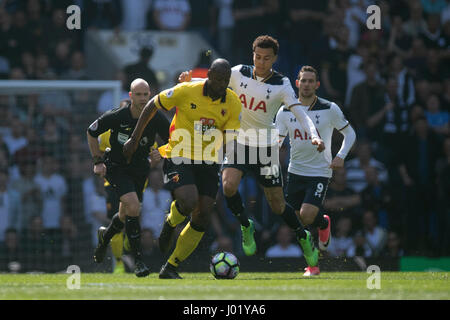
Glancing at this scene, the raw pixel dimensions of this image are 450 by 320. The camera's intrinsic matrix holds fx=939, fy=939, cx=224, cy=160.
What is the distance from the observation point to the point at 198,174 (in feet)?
32.6

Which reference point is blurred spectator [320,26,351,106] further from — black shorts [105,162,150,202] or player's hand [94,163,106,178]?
player's hand [94,163,106,178]

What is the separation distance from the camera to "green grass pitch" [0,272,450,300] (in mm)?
8180

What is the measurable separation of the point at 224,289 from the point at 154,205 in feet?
18.7

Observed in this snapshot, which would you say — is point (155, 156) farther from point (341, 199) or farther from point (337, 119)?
point (341, 199)

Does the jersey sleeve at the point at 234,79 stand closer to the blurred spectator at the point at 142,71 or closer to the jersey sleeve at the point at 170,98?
the jersey sleeve at the point at 170,98

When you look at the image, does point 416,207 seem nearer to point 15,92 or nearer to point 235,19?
point 235,19

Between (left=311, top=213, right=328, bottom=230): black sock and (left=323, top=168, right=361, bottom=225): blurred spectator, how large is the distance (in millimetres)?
2638

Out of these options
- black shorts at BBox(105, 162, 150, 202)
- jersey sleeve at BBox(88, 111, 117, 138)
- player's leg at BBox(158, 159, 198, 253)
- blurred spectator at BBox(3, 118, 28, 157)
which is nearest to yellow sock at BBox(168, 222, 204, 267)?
player's leg at BBox(158, 159, 198, 253)

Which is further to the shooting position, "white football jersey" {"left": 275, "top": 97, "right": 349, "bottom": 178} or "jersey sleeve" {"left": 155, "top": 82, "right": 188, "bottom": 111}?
"white football jersey" {"left": 275, "top": 97, "right": 349, "bottom": 178}

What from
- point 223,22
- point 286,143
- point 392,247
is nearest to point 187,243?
point 286,143

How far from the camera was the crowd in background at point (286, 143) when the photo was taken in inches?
568

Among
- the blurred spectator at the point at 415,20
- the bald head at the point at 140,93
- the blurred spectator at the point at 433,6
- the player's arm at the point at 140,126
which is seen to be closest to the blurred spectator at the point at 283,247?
the bald head at the point at 140,93

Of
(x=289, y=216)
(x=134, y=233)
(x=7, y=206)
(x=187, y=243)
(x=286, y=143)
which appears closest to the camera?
(x=187, y=243)

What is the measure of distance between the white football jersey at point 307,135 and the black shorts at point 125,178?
1.86 metres
